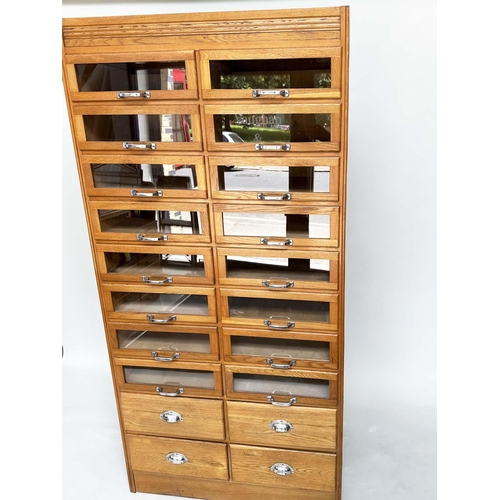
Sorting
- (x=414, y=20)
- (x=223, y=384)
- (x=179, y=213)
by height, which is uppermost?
(x=414, y=20)

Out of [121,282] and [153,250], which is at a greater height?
[153,250]

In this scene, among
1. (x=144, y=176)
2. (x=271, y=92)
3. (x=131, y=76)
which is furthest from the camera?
(x=144, y=176)

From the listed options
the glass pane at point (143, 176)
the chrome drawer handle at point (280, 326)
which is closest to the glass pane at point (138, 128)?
the glass pane at point (143, 176)

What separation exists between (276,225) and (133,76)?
74 cm

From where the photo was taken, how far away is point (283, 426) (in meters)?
1.95

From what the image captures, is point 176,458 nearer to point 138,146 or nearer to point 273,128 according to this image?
point 138,146

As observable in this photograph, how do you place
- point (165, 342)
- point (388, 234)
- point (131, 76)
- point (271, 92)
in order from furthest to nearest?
point (388, 234), point (165, 342), point (131, 76), point (271, 92)

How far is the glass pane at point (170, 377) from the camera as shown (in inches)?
80.5

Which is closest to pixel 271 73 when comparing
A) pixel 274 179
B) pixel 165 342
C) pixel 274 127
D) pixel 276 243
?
pixel 274 127

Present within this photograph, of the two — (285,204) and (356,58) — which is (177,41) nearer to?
(285,204)

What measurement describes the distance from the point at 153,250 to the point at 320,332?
28.3 inches

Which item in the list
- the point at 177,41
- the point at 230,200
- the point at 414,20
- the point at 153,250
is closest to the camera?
the point at 177,41

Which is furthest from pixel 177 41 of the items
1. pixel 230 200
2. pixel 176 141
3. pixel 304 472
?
pixel 304 472

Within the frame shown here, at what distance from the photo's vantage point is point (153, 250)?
189 cm
